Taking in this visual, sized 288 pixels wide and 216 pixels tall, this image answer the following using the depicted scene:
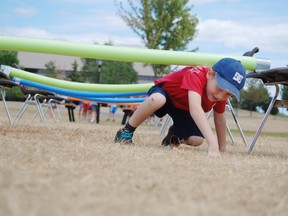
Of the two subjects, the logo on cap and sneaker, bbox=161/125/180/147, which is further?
sneaker, bbox=161/125/180/147

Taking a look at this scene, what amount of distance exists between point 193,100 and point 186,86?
0.49 ft

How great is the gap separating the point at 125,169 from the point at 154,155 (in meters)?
0.76

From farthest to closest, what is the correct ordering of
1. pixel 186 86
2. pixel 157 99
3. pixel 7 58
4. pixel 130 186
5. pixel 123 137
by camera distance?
pixel 7 58 < pixel 123 137 < pixel 157 99 < pixel 186 86 < pixel 130 186

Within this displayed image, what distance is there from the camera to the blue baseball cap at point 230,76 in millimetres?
3199

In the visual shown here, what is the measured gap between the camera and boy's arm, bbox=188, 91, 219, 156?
314cm

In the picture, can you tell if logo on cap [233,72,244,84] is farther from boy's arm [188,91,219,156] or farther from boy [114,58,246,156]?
boy's arm [188,91,219,156]

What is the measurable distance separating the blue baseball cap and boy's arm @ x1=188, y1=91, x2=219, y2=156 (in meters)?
0.20

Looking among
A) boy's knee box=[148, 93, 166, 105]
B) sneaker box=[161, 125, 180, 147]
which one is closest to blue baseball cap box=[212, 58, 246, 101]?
boy's knee box=[148, 93, 166, 105]

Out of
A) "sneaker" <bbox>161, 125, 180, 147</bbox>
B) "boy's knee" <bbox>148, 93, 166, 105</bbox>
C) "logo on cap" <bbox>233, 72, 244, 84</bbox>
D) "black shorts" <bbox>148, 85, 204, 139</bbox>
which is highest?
"logo on cap" <bbox>233, 72, 244, 84</bbox>

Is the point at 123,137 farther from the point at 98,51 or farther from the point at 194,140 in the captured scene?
the point at 98,51

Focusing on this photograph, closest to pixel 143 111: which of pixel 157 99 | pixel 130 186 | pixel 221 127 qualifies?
pixel 157 99

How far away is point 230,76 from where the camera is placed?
321 centimetres

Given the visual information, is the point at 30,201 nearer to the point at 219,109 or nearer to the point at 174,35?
the point at 219,109

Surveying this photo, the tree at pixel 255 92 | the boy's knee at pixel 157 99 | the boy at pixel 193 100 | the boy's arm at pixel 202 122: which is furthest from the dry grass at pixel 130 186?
the tree at pixel 255 92
